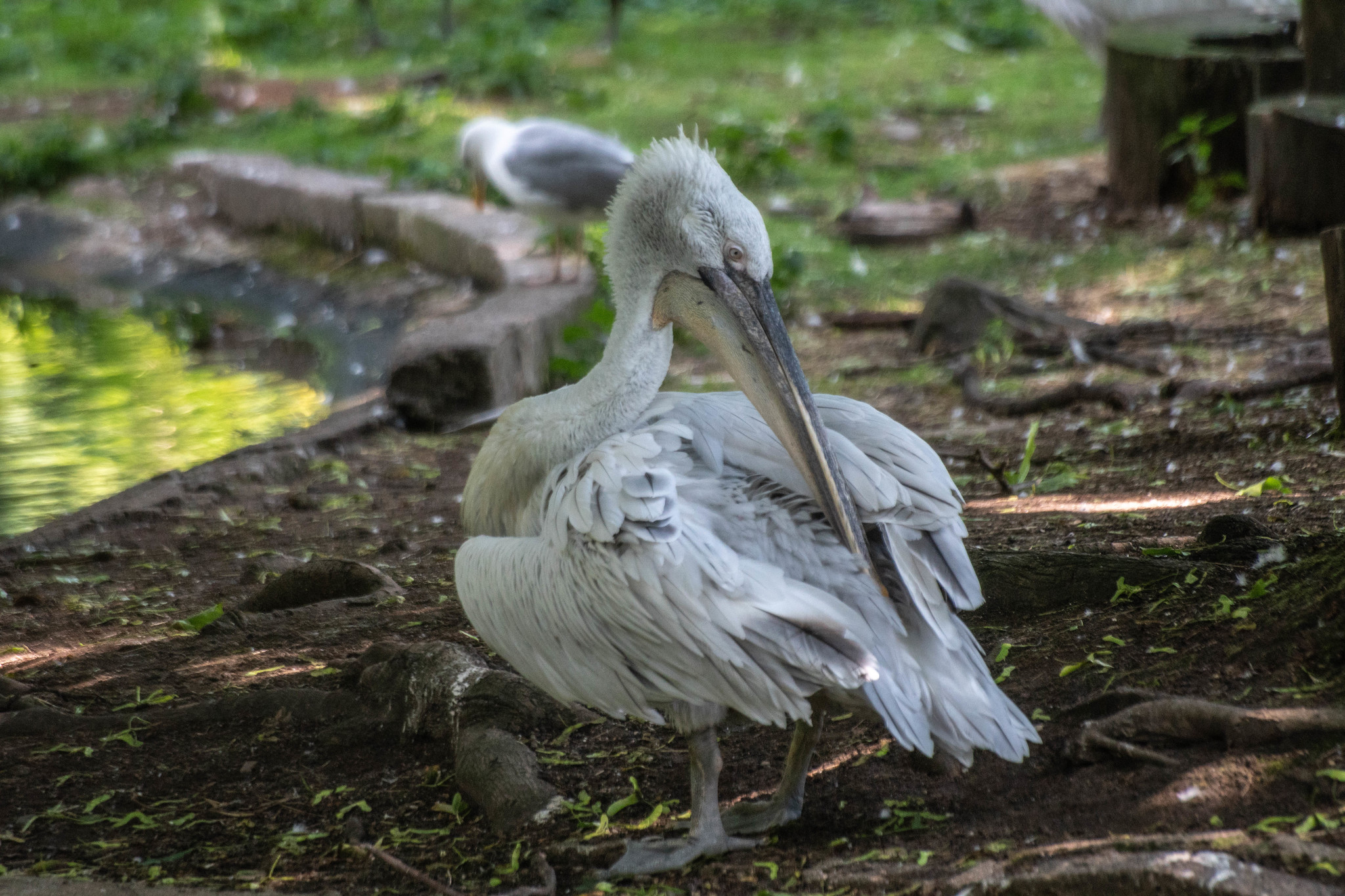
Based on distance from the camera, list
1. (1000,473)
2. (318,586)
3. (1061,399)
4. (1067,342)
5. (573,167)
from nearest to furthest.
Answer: (318,586) < (1000,473) < (1061,399) < (1067,342) < (573,167)

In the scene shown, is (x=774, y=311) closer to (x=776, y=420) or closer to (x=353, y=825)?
(x=776, y=420)

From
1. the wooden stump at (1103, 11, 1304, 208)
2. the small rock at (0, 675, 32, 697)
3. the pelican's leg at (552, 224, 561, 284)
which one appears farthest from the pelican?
the wooden stump at (1103, 11, 1304, 208)

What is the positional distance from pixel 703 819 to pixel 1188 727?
0.82m

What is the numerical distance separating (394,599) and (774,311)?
149 cm

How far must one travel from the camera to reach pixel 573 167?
20.4ft

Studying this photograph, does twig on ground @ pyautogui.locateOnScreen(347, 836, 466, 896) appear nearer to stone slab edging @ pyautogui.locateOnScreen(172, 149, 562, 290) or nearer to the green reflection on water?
the green reflection on water

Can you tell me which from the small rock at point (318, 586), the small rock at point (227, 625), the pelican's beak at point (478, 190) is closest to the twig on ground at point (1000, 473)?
the small rock at point (318, 586)

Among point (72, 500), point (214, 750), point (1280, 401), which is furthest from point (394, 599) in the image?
point (1280, 401)

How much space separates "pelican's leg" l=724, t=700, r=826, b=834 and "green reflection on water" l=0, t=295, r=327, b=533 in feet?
10.5

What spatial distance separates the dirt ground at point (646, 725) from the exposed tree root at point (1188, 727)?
1.0 inches

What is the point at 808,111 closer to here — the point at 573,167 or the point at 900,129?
the point at 900,129

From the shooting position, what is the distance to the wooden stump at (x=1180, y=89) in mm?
6805

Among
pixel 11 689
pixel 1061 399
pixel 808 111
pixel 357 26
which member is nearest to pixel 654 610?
pixel 11 689

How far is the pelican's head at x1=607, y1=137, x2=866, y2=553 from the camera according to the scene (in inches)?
98.7
